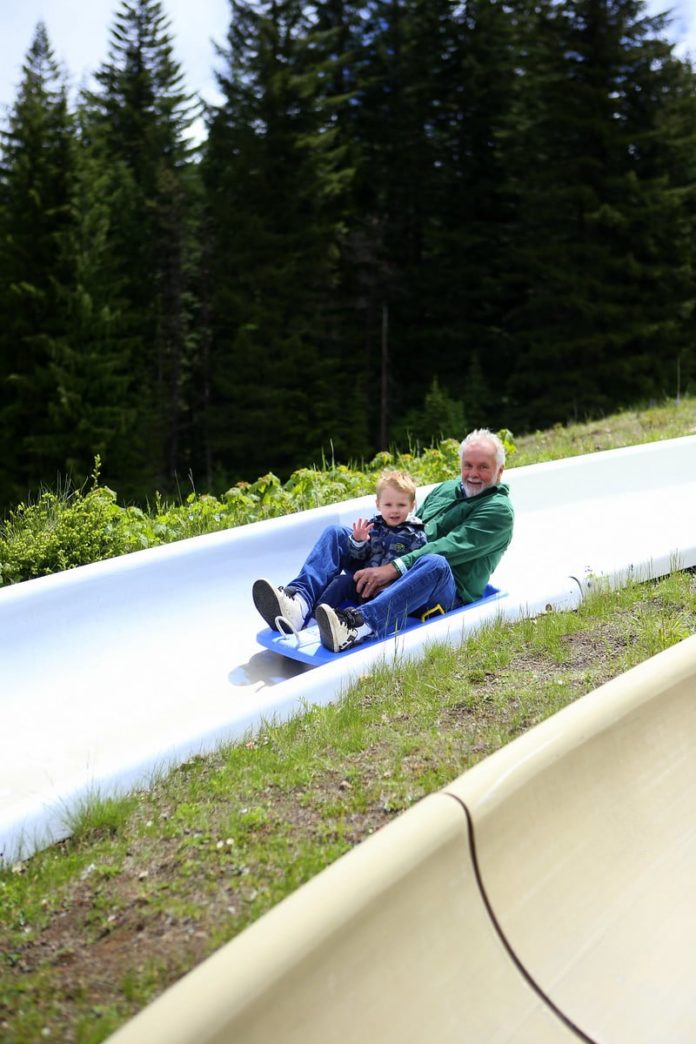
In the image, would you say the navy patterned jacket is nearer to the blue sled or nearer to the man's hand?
the man's hand

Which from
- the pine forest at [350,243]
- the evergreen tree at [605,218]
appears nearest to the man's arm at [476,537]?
the pine forest at [350,243]

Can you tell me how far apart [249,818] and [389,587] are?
4.76 ft

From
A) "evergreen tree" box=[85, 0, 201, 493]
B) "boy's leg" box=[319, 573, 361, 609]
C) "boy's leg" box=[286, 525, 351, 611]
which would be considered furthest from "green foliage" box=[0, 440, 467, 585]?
"evergreen tree" box=[85, 0, 201, 493]

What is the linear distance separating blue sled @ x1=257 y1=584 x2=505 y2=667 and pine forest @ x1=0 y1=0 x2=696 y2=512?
53.5 ft

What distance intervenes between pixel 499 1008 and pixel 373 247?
25481mm

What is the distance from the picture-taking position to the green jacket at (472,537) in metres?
3.89

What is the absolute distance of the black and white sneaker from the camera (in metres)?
3.50

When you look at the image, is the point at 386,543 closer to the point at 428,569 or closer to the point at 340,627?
the point at 428,569

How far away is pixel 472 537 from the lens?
394 cm

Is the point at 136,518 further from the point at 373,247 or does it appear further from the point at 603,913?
the point at 373,247

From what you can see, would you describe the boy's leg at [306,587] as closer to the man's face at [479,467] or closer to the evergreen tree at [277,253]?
the man's face at [479,467]

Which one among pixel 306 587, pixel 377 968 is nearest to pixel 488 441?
pixel 306 587

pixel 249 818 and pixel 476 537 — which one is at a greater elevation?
pixel 476 537

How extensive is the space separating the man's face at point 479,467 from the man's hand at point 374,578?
628mm
